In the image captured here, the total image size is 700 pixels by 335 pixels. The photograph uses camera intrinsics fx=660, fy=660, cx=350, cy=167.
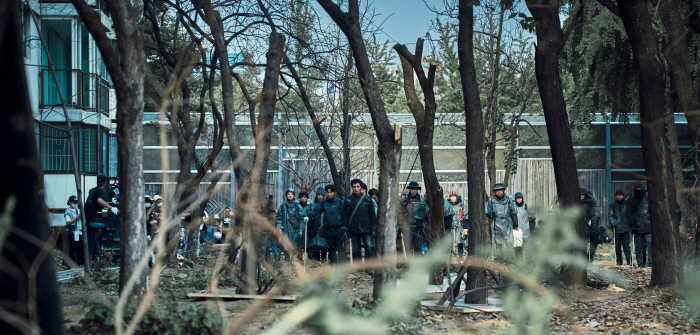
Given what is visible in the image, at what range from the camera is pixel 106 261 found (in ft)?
40.7

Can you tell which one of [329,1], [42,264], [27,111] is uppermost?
[329,1]

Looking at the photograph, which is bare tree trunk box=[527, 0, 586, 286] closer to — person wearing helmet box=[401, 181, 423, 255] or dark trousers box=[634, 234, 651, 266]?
person wearing helmet box=[401, 181, 423, 255]

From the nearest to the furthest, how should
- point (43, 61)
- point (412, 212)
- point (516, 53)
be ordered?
point (412, 212) → point (43, 61) → point (516, 53)

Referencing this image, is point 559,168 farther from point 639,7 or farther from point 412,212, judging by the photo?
point 412,212

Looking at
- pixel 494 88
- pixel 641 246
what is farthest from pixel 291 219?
pixel 641 246

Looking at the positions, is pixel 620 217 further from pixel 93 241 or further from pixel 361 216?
pixel 93 241

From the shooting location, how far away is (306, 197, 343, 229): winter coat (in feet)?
45.9

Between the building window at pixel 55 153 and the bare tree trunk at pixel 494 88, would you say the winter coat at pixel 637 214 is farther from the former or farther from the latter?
the building window at pixel 55 153

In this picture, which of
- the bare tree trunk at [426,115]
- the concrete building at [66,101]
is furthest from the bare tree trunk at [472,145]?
the concrete building at [66,101]

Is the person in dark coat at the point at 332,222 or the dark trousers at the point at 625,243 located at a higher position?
the person in dark coat at the point at 332,222

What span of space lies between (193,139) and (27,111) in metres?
12.8

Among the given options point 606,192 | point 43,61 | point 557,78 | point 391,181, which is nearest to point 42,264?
point 391,181

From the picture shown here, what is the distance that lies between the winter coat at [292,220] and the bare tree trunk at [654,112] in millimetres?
7161

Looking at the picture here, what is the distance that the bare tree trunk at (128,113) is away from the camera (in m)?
5.17
